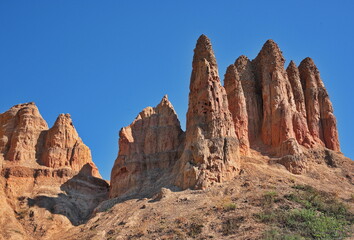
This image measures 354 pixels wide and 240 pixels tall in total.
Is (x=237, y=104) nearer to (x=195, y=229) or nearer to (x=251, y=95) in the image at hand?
(x=251, y=95)

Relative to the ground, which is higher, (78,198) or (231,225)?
(78,198)

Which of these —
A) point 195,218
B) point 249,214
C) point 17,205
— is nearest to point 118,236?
point 195,218

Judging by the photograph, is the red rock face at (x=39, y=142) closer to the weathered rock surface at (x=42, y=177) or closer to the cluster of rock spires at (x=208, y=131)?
the weathered rock surface at (x=42, y=177)

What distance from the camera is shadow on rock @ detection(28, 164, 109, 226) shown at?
184 ft

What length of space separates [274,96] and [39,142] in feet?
96.2

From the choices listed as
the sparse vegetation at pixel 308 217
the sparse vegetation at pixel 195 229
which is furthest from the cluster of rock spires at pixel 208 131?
the sparse vegetation at pixel 308 217

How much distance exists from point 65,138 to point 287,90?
2815cm

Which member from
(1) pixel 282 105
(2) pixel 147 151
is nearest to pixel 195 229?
(2) pixel 147 151

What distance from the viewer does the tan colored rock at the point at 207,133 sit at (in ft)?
157

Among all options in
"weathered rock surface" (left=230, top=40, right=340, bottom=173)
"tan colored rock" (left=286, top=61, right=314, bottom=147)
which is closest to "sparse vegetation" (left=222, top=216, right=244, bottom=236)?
"weathered rock surface" (left=230, top=40, right=340, bottom=173)

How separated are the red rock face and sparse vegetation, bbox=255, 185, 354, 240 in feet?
101

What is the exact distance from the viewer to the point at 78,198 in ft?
198

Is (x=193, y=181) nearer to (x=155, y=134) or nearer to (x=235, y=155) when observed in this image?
(x=235, y=155)

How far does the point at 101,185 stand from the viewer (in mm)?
65812
